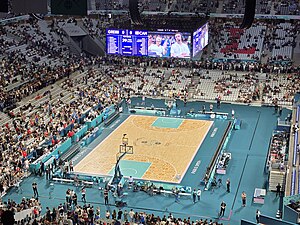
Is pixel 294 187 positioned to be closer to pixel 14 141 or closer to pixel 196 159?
pixel 196 159

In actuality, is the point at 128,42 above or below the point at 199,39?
below

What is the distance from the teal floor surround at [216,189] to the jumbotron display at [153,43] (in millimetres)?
5916

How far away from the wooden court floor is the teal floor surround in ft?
1.78

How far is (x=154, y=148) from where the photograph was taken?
32.0 m

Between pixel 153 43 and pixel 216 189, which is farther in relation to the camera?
pixel 153 43

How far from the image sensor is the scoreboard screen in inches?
1452

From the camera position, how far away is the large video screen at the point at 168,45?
36500 mm

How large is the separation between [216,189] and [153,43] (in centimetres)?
1395

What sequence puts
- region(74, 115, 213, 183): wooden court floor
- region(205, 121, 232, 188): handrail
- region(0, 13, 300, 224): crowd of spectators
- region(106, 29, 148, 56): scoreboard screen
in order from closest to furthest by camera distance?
region(205, 121, 232, 188): handrail, region(74, 115, 213, 183): wooden court floor, region(0, 13, 300, 224): crowd of spectators, region(106, 29, 148, 56): scoreboard screen

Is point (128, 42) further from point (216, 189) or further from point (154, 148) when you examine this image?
point (216, 189)

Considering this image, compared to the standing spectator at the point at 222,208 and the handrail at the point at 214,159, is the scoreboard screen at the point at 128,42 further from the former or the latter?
the standing spectator at the point at 222,208

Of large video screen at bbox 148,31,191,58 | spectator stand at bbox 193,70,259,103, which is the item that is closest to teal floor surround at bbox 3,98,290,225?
large video screen at bbox 148,31,191,58

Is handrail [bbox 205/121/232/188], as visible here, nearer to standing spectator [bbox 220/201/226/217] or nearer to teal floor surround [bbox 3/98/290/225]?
teal floor surround [bbox 3/98/290/225]

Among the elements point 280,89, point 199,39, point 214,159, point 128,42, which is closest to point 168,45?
point 199,39
